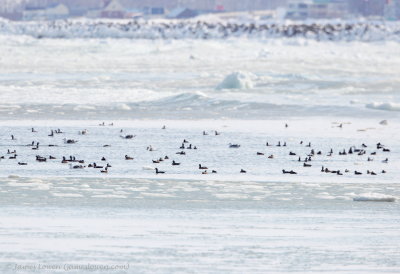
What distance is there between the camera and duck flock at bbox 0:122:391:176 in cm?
1192

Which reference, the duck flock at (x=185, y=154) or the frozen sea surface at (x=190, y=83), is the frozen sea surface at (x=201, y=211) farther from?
the frozen sea surface at (x=190, y=83)

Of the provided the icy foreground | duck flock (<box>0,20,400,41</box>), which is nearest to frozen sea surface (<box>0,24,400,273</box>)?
the icy foreground

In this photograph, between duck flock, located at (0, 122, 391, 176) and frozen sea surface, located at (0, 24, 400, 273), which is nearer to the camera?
frozen sea surface, located at (0, 24, 400, 273)

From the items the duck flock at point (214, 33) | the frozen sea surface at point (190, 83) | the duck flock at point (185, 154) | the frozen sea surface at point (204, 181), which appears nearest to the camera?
the frozen sea surface at point (204, 181)

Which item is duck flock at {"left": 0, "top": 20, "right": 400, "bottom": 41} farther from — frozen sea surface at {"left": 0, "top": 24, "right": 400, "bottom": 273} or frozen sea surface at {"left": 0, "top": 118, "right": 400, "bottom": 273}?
frozen sea surface at {"left": 0, "top": 118, "right": 400, "bottom": 273}

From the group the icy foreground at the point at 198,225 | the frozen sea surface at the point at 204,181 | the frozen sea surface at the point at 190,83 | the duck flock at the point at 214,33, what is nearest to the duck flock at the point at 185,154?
the frozen sea surface at the point at 204,181

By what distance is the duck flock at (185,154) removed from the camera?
39.1 feet

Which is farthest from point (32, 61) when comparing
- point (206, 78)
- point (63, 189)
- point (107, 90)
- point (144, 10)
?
point (144, 10)

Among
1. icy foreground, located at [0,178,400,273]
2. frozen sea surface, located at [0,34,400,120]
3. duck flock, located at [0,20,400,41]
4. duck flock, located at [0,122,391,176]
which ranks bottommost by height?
icy foreground, located at [0,178,400,273]

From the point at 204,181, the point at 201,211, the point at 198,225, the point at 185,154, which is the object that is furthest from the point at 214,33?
the point at 198,225

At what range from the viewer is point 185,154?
1312 centimetres

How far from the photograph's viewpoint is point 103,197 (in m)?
9.99

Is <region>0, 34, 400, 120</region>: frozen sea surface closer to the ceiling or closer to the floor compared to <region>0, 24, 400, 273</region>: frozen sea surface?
closer to the ceiling

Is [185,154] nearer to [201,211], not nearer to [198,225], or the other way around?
[201,211]
